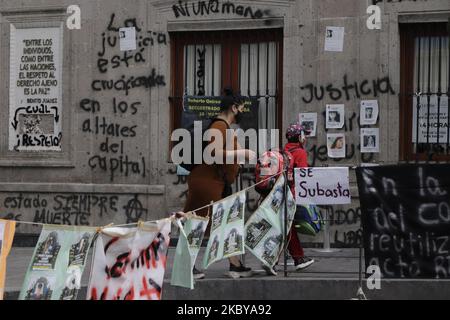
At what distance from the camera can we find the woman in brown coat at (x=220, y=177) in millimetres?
9242

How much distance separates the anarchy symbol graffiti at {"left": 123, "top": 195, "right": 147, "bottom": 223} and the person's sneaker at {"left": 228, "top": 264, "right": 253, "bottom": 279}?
4.15 m

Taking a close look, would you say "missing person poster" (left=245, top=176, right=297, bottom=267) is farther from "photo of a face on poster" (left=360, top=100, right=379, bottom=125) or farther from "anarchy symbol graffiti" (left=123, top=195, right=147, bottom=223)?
"anarchy symbol graffiti" (left=123, top=195, right=147, bottom=223)

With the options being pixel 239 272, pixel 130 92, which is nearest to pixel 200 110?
pixel 130 92

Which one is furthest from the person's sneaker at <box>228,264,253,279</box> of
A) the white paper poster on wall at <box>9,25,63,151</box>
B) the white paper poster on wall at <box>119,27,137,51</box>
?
the white paper poster on wall at <box>9,25,63,151</box>

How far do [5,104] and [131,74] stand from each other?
6.92 feet

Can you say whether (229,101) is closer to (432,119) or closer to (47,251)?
(47,251)

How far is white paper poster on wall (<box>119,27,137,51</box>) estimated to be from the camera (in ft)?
44.3

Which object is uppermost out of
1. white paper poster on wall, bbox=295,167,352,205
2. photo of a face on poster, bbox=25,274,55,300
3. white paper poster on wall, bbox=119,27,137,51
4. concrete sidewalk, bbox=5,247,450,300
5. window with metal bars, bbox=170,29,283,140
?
white paper poster on wall, bbox=119,27,137,51

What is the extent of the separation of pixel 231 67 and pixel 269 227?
4634mm

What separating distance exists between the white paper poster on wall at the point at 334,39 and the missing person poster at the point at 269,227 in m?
3.82
